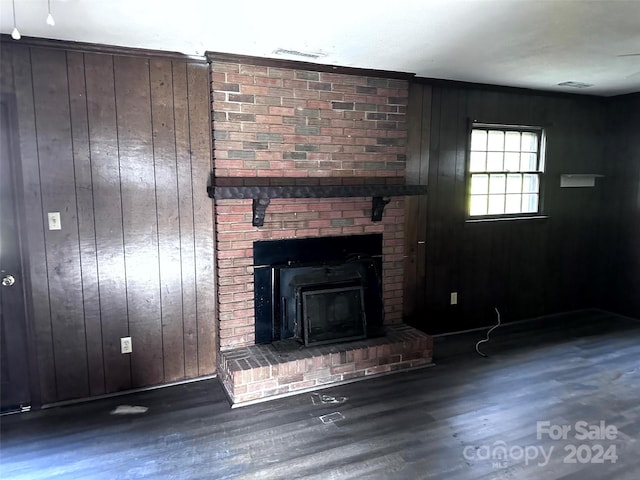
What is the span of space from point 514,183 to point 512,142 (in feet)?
1.43

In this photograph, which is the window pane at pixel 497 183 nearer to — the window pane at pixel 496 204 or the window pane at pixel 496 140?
the window pane at pixel 496 204

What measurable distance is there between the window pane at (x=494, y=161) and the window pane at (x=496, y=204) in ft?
→ 0.93

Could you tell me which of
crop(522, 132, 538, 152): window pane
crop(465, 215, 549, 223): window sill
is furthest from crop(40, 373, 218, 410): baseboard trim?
crop(522, 132, 538, 152): window pane

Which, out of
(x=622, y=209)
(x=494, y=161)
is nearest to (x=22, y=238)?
(x=494, y=161)

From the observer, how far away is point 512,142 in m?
4.73

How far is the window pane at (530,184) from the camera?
15.9 feet

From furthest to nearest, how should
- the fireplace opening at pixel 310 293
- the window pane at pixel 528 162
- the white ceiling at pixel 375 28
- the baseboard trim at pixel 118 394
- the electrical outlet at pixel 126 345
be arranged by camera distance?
the window pane at pixel 528 162 < the fireplace opening at pixel 310 293 < the electrical outlet at pixel 126 345 < the baseboard trim at pixel 118 394 < the white ceiling at pixel 375 28

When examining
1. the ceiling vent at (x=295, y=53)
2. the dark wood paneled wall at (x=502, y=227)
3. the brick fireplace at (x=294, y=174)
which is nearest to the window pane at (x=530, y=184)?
the dark wood paneled wall at (x=502, y=227)

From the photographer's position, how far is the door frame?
2873 millimetres

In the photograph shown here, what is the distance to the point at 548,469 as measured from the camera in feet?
8.04

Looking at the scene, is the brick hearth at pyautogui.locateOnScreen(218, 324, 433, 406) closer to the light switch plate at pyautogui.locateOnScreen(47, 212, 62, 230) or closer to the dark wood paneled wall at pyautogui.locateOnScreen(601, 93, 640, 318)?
the light switch plate at pyautogui.locateOnScreen(47, 212, 62, 230)

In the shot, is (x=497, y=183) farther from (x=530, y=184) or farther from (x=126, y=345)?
(x=126, y=345)

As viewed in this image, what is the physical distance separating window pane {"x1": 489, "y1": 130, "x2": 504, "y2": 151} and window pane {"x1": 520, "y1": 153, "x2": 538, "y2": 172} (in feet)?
1.07

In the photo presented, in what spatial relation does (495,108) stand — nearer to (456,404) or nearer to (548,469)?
(456,404)
